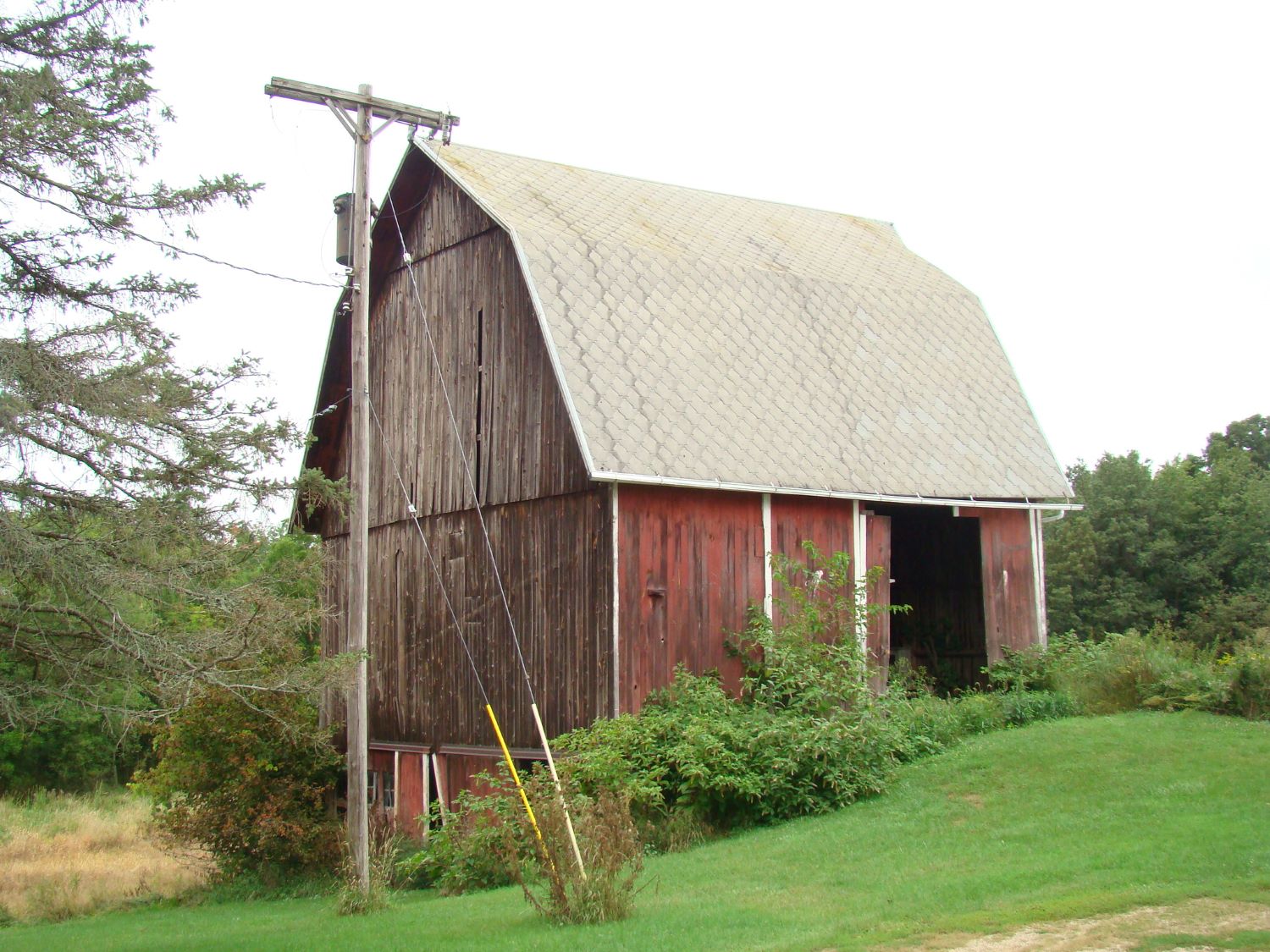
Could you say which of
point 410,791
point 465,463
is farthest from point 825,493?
point 410,791

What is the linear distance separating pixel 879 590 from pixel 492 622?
5.14m

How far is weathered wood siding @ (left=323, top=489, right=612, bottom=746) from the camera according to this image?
51.6 ft

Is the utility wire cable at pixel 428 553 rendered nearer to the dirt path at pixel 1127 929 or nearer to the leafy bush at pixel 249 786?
the leafy bush at pixel 249 786

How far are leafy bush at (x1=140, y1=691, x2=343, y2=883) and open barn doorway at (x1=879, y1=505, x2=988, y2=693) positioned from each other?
9035 millimetres

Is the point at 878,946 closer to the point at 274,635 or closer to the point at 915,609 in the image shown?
the point at 274,635

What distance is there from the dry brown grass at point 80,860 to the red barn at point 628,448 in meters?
4.06

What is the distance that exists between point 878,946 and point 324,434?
15894 mm

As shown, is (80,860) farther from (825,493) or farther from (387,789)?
(825,493)

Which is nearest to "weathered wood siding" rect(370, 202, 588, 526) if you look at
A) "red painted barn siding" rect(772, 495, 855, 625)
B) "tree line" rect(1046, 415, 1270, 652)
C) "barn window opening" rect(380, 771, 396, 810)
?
"red painted barn siding" rect(772, 495, 855, 625)

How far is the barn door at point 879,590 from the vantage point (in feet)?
57.5

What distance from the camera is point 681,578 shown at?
16.0m

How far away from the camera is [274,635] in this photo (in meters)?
11.9

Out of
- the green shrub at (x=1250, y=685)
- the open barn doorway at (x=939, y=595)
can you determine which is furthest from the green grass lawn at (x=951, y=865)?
the open barn doorway at (x=939, y=595)

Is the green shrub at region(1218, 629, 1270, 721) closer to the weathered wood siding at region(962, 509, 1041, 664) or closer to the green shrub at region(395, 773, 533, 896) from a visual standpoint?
the weathered wood siding at region(962, 509, 1041, 664)
